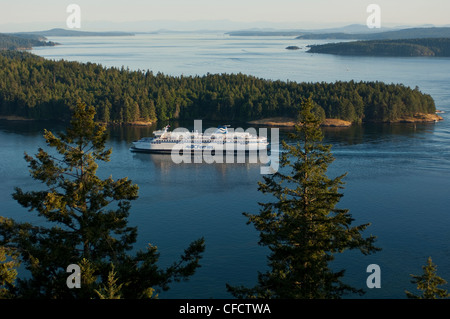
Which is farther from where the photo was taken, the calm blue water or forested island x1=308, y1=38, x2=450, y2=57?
forested island x1=308, y1=38, x2=450, y2=57

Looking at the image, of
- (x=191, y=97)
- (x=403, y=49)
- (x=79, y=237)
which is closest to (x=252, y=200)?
(x=79, y=237)

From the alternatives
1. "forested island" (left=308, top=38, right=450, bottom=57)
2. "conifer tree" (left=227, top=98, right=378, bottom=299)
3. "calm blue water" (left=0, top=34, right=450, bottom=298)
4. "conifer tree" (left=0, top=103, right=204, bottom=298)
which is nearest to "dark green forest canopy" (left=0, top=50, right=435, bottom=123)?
"calm blue water" (left=0, top=34, right=450, bottom=298)


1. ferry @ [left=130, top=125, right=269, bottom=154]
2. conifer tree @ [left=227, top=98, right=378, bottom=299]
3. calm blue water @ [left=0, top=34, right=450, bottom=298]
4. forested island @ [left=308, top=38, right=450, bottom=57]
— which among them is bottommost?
calm blue water @ [left=0, top=34, right=450, bottom=298]

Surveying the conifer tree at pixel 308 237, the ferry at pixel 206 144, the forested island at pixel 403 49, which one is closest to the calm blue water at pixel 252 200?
the ferry at pixel 206 144

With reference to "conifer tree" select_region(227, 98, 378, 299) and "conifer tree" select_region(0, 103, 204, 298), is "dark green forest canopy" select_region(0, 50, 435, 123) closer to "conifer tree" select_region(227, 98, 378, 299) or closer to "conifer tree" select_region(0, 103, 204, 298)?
"conifer tree" select_region(227, 98, 378, 299)

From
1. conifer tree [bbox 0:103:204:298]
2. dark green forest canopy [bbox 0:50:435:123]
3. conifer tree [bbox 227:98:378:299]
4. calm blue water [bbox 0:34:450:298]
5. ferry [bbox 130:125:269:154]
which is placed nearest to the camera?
conifer tree [bbox 0:103:204:298]

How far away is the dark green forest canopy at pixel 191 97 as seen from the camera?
76.6 m

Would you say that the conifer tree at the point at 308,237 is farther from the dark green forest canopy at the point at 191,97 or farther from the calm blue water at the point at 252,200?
the dark green forest canopy at the point at 191,97

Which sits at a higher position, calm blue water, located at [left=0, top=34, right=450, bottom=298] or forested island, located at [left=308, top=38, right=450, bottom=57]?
forested island, located at [left=308, top=38, right=450, bottom=57]

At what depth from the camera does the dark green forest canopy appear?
7656 centimetres

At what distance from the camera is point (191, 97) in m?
85.9

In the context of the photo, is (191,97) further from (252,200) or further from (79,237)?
(79,237)

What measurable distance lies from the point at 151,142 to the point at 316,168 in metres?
42.3
